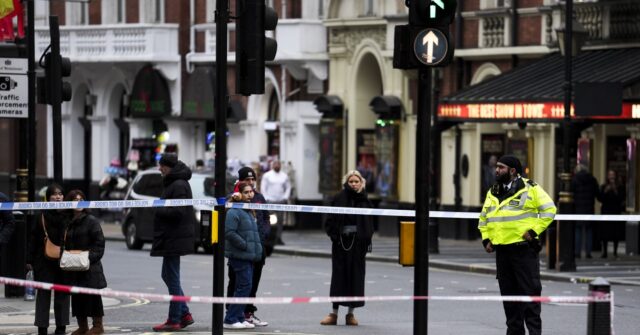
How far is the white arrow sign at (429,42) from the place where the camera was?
13.3m

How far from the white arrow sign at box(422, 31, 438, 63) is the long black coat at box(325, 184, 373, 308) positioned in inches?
221

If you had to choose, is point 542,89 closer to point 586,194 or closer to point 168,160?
point 586,194

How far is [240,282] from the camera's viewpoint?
18.1m

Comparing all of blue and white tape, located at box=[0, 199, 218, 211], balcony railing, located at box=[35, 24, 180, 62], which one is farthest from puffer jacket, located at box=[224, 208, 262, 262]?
balcony railing, located at box=[35, 24, 180, 62]

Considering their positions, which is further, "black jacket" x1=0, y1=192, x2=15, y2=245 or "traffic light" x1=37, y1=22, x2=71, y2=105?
"traffic light" x1=37, y1=22, x2=71, y2=105

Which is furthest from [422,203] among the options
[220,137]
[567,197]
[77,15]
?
[77,15]

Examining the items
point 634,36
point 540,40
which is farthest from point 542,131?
point 634,36

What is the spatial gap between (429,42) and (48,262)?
538cm

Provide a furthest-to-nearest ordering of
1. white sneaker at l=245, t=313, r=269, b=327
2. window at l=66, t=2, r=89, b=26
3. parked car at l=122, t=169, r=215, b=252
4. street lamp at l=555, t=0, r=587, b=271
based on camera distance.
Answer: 1. window at l=66, t=2, r=89, b=26
2. parked car at l=122, t=169, r=215, b=252
3. street lamp at l=555, t=0, r=587, b=271
4. white sneaker at l=245, t=313, r=269, b=327

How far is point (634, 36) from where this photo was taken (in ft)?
102

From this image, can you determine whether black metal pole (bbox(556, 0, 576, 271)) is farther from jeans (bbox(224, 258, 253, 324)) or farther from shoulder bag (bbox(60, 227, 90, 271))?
shoulder bag (bbox(60, 227, 90, 271))

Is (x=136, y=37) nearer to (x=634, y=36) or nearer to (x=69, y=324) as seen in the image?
(x=634, y=36)

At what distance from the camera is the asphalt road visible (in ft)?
59.8

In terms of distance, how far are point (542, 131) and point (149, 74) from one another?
15.6 m
